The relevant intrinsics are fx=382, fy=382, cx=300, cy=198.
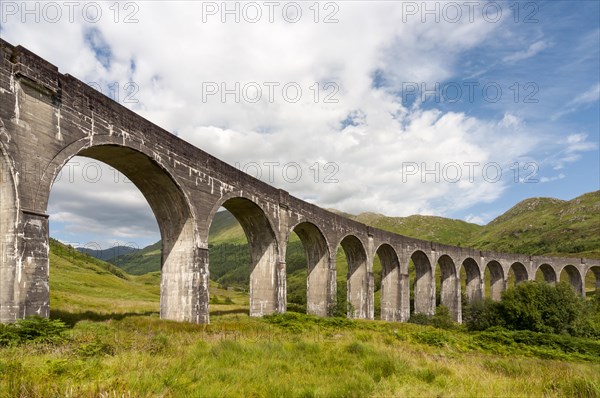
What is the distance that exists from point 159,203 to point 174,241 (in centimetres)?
180

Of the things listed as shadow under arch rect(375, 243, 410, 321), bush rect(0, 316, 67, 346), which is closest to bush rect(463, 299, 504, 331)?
shadow under arch rect(375, 243, 410, 321)

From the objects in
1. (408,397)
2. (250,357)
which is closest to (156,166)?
(250,357)

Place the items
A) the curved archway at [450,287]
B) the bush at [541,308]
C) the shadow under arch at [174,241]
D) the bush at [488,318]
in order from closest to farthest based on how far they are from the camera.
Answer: the shadow under arch at [174,241]
the bush at [541,308]
the bush at [488,318]
the curved archway at [450,287]

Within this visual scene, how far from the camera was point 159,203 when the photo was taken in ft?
55.1

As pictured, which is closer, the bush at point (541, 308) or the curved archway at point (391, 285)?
the bush at point (541, 308)

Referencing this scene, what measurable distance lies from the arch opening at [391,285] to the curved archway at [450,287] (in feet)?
29.5

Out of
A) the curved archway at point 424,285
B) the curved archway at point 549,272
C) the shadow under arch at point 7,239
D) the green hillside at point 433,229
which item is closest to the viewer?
the shadow under arch at point 7,239

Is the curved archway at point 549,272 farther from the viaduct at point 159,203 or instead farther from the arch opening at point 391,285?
the viaduct at point 159,203

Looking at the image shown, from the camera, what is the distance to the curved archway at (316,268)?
1057 inches

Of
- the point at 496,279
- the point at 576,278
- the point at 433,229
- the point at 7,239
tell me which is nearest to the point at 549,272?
the point at 576,278

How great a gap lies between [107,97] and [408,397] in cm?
1294

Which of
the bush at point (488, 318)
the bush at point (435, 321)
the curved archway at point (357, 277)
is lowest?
the bush at point (435, 321)

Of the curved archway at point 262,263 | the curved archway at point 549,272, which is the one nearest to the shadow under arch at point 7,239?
the curved archway at point 262,263

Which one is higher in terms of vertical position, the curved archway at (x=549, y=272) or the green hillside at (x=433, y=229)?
the green hillside at (x=433, y=229)
